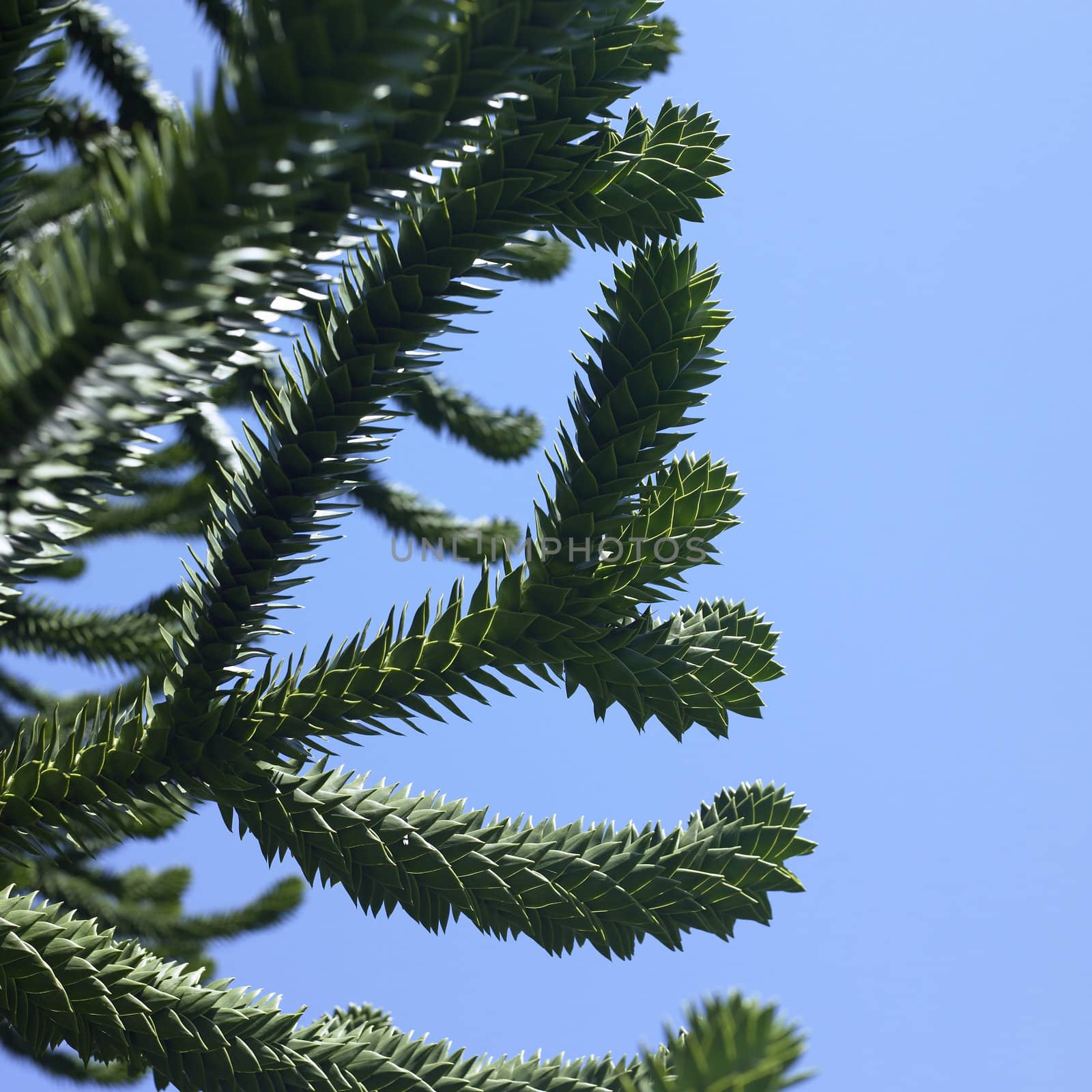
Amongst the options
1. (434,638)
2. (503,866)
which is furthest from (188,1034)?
(434,638)

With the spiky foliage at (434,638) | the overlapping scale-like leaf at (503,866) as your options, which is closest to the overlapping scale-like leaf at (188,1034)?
the spiky foliage at (434,638)

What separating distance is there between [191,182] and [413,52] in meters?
0.20

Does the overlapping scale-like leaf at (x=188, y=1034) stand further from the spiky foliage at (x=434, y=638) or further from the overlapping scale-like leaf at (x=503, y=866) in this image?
the overlapping scale-like leaf at (x=503, y=866)

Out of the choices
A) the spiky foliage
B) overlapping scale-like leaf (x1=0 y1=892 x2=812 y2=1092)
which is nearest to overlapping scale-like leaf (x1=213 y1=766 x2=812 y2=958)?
the spiky foliage

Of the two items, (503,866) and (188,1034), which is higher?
(503,866)

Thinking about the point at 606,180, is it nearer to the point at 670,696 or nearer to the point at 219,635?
Answer: the point at 670,696

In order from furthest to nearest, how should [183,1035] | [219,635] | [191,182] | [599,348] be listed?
[599,348] → [219,635] → [183,1035] → [191,182]

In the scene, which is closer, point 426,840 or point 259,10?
point 259,10

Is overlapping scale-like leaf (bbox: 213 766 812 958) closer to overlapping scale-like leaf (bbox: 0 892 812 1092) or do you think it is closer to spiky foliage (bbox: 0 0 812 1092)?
spiky foliage (bbox: 0 0 812 1092)

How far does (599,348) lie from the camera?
1541 millimetres

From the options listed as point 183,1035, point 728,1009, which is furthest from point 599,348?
point 183,1035

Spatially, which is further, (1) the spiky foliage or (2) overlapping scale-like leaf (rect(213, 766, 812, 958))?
(2) overlapping scale-like leaf (rect(213, 766, 812, 958))

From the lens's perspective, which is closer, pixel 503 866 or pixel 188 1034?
pixel 188 1034

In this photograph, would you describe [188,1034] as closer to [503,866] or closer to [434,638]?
[503,866]
